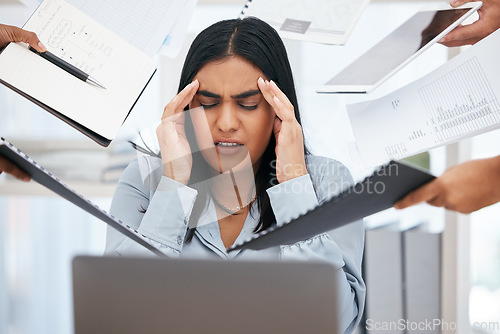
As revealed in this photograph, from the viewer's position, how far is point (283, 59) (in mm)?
1044

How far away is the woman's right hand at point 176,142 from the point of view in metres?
0.97

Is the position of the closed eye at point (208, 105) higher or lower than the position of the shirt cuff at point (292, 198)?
higher

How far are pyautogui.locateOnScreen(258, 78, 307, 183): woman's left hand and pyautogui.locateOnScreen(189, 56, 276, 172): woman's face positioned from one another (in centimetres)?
3

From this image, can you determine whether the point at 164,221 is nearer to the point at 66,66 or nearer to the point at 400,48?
the point at 66,66

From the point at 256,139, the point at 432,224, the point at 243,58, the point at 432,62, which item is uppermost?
the point at 432,62

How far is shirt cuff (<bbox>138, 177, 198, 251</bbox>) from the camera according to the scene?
2.98ft

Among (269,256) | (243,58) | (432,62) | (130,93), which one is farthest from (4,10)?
(432,62)

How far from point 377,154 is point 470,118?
0.59ft

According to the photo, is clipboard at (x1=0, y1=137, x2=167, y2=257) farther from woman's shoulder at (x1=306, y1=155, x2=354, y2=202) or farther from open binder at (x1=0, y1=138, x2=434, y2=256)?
woman's shoulder at (x1=306, y1=155, x2=354, y2=202)

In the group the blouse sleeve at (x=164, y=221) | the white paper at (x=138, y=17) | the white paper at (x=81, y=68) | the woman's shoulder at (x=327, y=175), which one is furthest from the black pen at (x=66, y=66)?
the woman's shoulder at (x=327, y=175)

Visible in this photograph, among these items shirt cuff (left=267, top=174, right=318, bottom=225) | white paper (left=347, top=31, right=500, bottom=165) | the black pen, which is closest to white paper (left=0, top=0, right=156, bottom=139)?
the black pen

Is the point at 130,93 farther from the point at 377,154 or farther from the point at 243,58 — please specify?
the point at 377,154

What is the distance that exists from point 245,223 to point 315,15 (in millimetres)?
476

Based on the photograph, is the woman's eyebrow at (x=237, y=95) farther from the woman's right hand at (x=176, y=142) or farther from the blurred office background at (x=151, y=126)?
the blurred office background at (x=151, y=126)
